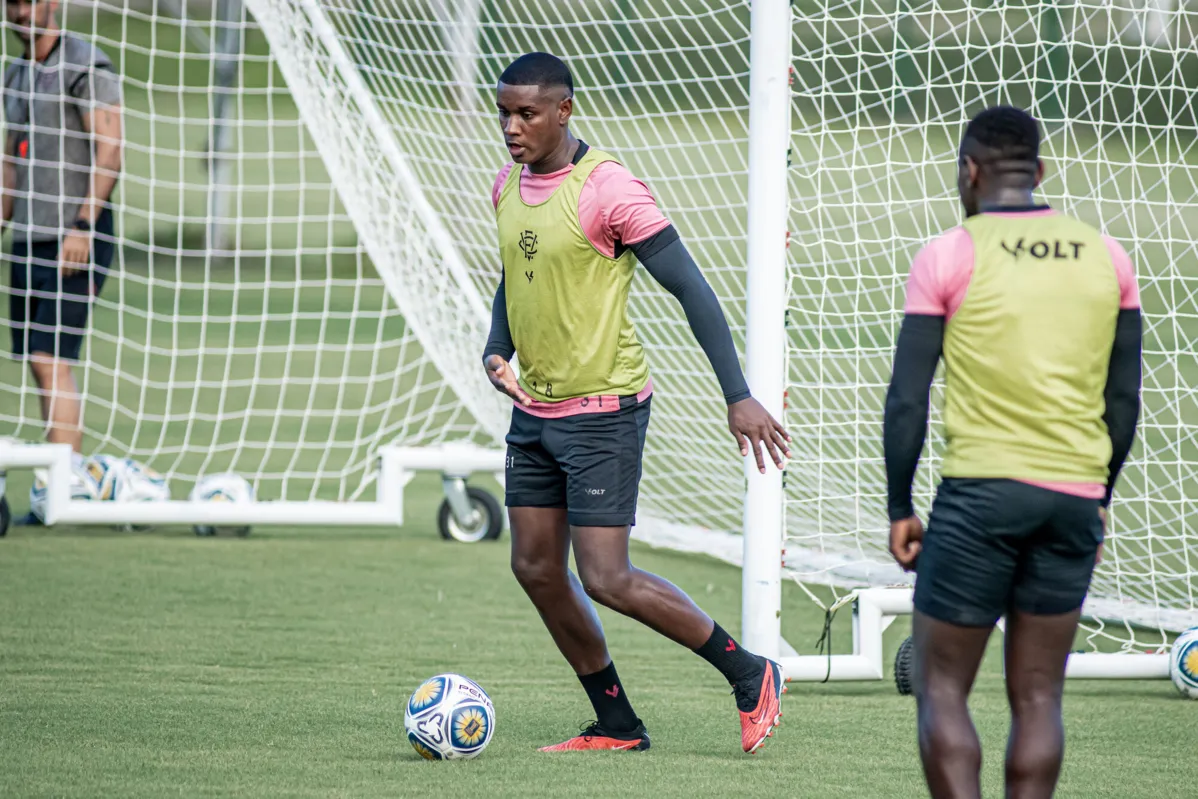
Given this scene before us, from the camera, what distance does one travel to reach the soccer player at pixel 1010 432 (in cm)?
319

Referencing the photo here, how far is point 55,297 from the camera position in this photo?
8430 millimetres

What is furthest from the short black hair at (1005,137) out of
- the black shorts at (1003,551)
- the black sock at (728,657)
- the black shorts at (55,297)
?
the black shorts at (55,297)

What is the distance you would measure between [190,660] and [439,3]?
4305mm

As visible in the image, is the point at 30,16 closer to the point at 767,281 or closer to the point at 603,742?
the point at 767,281

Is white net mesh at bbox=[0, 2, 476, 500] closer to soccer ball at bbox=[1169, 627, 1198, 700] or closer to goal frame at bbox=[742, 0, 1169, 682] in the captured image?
goal frame at bbox=[742, 0, 1169, 682]

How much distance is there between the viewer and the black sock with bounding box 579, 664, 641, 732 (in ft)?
15.6

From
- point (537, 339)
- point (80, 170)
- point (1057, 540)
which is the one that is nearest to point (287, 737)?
point (537, 339)

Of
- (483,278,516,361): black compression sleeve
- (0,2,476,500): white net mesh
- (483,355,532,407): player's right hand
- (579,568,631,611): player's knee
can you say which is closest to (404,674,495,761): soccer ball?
(579,568,631,611): player's knee

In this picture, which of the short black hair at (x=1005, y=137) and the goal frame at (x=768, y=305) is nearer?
the short black hair at (x=1005, y=137)

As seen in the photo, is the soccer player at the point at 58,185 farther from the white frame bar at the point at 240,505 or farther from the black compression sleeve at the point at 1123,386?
the black compression sleeve at the point at 1123,386

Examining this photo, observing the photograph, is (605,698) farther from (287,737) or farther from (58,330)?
(58,330)

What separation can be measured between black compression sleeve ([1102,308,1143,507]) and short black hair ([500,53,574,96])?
1.84 metres

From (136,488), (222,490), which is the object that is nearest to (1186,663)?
(222,490)

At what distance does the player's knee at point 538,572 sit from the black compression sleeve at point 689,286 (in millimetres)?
722
